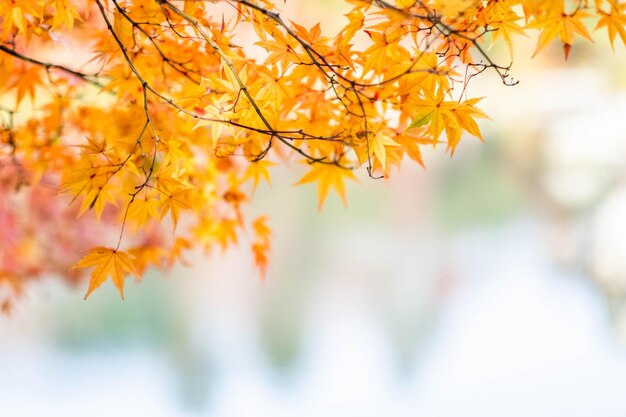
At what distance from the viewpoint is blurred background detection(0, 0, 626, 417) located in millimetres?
4934

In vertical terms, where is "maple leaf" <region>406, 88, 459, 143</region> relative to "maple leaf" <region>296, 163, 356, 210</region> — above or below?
above

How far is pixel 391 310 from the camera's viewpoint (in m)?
6.69

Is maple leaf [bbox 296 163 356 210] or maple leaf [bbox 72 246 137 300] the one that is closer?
maple leaf [bbox 72 246 137 300]

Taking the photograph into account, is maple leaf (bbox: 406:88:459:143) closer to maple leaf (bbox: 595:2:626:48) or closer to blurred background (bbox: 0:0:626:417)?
maple leaf (bbox: 595:2:626:48)

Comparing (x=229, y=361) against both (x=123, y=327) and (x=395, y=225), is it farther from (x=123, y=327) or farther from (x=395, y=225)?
(x=395, y=225)

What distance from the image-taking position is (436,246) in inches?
332

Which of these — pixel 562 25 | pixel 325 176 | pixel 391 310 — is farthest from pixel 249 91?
pixel 391 310

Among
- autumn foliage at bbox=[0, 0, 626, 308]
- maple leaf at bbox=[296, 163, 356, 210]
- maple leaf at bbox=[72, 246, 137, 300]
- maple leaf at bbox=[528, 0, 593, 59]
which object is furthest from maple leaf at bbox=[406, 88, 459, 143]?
maple leaf at bbox=[72, 246, 137, 300]

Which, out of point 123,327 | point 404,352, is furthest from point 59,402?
point 404,352

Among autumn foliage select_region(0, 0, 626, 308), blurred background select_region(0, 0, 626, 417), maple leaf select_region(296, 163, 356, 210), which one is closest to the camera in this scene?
autumn foliage select_region(0, 0, 626, 308)

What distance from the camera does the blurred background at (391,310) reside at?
493cm

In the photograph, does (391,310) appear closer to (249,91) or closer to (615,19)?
(249,91)

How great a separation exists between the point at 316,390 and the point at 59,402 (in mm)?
1936

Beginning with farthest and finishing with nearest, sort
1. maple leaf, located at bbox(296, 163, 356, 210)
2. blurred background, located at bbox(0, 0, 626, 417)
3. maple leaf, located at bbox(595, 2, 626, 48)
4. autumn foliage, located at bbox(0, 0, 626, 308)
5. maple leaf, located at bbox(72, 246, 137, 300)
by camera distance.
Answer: blurred background, located at bbox(0, 0, 626, 417) < maple leaf, located at bbox(296, 163, 356, 210) < maple leaf, located at bbox(72, 246, 137, 300) < autumn foliage, located at bbox(0, 0, 626, 308) < maple leaf, located at bbox(595, 2, 626, 48)
